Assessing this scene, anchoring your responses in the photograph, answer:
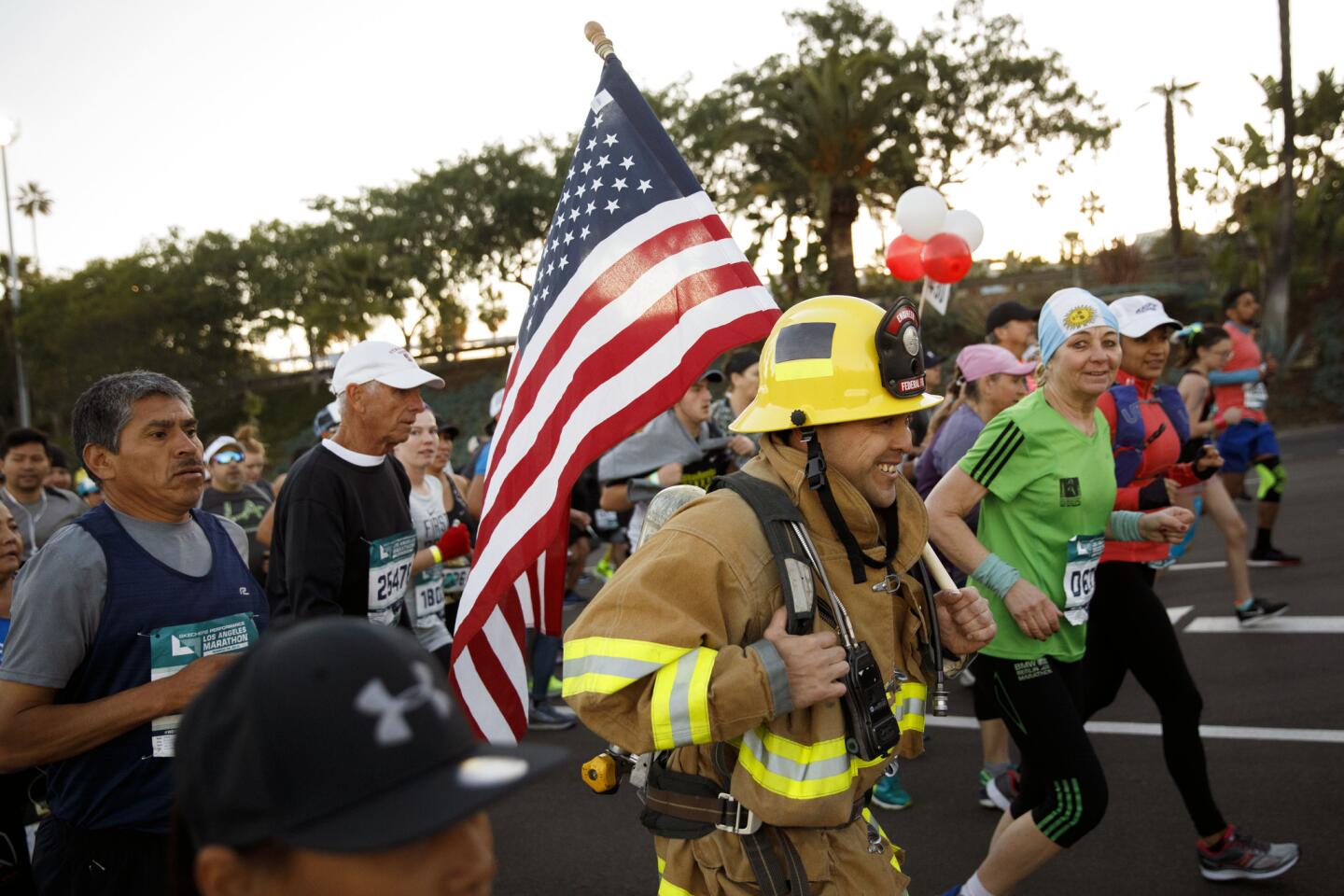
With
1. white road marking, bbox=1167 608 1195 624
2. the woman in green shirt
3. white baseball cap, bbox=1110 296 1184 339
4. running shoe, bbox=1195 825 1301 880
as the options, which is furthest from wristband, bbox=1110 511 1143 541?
white road marking, bbox=1167 608 1195 624

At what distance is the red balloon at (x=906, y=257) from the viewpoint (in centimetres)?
801

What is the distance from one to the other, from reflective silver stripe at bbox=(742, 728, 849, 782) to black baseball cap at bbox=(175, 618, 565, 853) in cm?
127

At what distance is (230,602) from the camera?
113 inches

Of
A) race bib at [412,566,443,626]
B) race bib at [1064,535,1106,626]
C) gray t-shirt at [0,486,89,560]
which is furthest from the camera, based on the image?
gray t-shirt at [0,486,89,560]

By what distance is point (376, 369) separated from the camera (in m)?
4.18

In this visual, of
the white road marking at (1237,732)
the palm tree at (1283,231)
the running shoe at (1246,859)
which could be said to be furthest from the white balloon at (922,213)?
the palm tree at (1283,231)

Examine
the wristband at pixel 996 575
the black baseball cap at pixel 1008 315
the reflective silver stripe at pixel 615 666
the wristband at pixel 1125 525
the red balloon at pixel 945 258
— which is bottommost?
the wristband at pixel 996 575

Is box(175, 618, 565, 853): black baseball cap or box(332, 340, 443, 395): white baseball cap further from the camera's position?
box(332, 340, 443, 395): white baseball cap

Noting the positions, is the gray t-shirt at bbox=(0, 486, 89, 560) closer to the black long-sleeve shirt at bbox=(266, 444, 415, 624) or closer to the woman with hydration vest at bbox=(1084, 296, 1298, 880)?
the black long-sleeve shirt at bbox=(266, 444, 415, 624)

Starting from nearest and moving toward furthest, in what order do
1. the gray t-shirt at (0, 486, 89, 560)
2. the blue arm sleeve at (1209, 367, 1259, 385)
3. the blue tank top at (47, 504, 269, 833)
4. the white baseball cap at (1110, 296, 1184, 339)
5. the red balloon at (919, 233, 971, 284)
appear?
the blue tank top at (47, 504, 269, 833) < the white baseball cap at (1110, 296, 1184, 339) < the gray t-shirt at (0, 486, 89, 560) < the red balloon at (919, 233, 971, 284) < the blue arm sleeve at (1209, 367, 1259, 385)

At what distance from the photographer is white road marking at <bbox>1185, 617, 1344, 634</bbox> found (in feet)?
23.7

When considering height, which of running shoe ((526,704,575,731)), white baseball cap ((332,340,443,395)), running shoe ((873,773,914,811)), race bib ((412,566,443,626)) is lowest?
running shoe ((526,704,575,731))

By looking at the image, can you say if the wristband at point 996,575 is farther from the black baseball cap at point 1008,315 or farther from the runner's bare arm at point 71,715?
the black baseball cap at point 1008,315

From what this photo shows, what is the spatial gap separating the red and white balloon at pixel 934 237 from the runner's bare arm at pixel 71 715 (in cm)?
610
